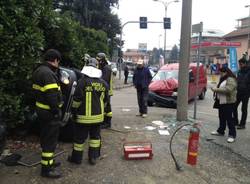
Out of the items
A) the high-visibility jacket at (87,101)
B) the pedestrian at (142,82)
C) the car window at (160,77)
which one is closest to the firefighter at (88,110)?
the high-visibility jacket at (87,101)

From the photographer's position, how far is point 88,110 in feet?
18.1

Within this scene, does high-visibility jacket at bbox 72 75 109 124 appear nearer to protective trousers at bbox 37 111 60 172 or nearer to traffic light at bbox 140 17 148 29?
protective trousers at bbox 37 111 60 172

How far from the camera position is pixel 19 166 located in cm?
544

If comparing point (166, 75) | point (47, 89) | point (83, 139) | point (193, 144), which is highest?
point (47, 89)

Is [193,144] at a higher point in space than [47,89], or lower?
lower

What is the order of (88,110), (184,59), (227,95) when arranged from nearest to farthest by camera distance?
(88,110) → (227,95) → (184,59)

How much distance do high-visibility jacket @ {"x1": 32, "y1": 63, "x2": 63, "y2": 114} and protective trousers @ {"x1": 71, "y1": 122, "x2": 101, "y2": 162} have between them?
751 mm

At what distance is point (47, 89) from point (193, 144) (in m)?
2.65

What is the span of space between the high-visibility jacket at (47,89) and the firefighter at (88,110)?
559mm

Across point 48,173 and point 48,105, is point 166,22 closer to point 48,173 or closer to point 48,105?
point 48,105

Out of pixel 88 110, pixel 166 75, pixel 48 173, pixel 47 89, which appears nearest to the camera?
pixel 47 89

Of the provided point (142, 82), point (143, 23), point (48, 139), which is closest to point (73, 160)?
point (48, 139)

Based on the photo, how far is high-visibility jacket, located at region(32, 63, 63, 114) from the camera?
193 inches

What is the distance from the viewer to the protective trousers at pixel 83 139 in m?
5.59
